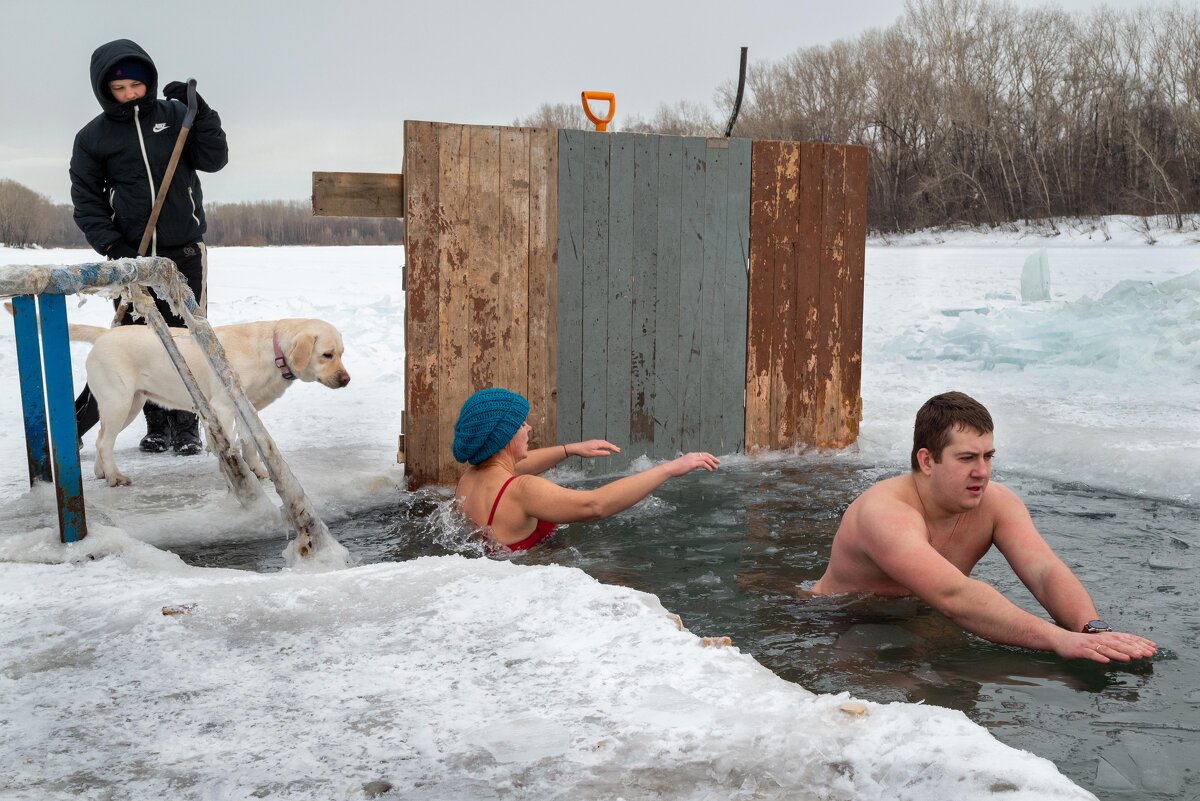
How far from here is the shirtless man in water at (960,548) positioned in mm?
3723

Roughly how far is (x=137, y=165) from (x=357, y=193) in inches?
66.7

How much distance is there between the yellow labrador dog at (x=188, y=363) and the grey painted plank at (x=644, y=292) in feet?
6.30

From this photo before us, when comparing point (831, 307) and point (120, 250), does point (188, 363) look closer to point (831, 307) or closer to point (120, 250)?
point (120, 250)

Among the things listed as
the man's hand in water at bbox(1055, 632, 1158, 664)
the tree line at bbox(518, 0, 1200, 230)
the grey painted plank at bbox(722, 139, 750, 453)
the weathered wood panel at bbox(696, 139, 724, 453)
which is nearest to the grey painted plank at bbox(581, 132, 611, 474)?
the weathered wood panel at bbox(696, 139, 724, 453)

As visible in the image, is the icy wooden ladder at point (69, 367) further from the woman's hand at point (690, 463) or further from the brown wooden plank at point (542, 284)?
the brown wooden plank at point (542, 284)

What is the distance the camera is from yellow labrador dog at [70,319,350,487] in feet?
21.0

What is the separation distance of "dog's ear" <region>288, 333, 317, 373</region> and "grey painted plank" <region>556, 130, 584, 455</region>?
1.58m

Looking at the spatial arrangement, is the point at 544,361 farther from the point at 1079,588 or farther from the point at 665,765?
the point at 665,765

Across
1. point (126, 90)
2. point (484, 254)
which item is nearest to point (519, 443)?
point (484, 254)

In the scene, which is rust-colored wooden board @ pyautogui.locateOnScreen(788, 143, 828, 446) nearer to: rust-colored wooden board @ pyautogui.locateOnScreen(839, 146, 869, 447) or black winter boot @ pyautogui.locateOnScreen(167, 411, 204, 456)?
rust-colored wooden board @ pyautogui.locateOnScreen(839, 146, 869, 447)

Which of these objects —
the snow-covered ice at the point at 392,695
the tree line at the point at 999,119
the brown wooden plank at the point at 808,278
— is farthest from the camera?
the tree line at the point at 999,119

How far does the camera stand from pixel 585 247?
22.7 feet

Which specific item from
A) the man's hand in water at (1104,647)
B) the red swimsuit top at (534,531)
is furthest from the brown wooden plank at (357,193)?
the man's hand in water at (1104,647)

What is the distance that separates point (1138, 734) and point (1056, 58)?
35554 millimetres
